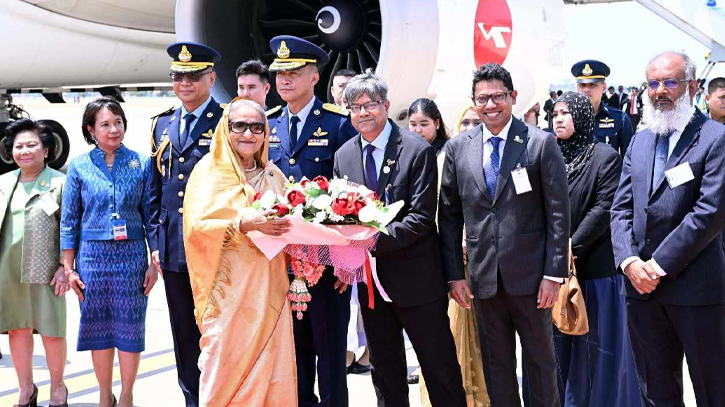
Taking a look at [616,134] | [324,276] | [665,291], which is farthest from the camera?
[616,134]

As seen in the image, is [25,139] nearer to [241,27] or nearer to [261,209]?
[261,209]

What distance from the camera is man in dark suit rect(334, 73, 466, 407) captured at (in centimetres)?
337

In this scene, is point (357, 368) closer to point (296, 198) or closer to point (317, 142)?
point (317, 142)

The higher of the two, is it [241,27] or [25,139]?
[241,27]

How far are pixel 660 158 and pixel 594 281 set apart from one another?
2.84 ft

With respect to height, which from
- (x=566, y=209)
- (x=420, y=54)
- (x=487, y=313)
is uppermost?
(x=420, y=54)

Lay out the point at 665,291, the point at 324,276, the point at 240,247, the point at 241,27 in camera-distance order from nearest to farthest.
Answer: the point at 665,291 < the point at 240,247 < the point at 324,276 < the point at 241,27

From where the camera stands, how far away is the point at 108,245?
13.1 feet

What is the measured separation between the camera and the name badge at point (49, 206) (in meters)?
4.22

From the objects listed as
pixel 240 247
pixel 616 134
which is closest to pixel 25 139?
pixel 240 247

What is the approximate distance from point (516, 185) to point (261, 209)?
0.97 m

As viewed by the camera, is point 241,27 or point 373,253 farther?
point 241,27

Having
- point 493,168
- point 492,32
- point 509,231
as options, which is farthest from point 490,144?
point 492,32

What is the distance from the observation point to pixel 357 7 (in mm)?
6070
